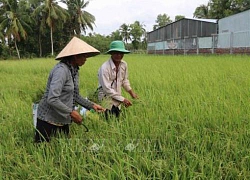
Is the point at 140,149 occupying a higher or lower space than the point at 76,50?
lower

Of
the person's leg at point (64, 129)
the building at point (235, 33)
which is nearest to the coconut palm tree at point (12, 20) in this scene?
the building at point (235, 33)

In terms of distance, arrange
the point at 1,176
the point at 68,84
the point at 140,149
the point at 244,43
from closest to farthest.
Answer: the point at 1,176 → the point at 140,149 → the point at 68,84 → the point at 244,43

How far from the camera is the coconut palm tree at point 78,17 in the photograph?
85.4ft

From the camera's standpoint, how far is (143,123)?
7.38 ft

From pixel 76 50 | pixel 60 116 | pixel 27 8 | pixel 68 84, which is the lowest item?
pixel 60 116

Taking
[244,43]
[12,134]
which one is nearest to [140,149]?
[12,134]

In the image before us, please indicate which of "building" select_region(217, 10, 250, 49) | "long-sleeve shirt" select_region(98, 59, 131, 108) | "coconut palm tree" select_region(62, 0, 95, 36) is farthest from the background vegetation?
"long-sleeve shirt" select_region(98, 59, 131, 108)

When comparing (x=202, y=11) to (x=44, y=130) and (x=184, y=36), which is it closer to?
(x=184, y=36)

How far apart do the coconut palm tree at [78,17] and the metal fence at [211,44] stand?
7.24m

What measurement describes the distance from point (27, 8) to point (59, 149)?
24.9 metres

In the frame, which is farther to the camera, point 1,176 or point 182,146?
point 182,146

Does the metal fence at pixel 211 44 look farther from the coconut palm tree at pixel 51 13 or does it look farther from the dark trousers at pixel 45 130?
the dark trousers at pixel 45 130

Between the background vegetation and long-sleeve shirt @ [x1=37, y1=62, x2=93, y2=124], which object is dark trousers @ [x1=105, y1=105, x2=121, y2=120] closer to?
long-sleeve shirt @ [x1=37, y1=62, x2=93, y2=124]

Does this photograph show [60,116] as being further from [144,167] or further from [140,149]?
[144,167]
